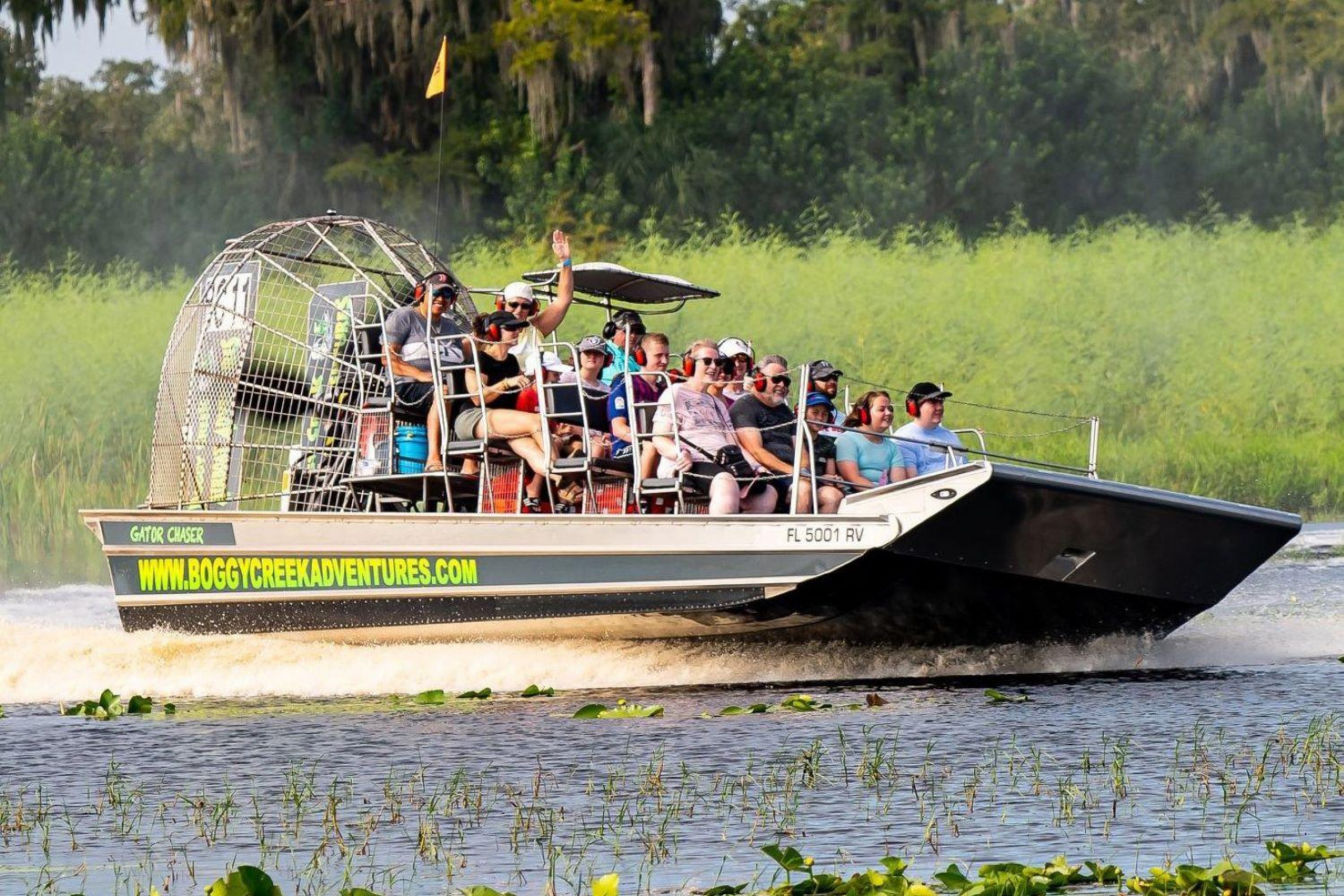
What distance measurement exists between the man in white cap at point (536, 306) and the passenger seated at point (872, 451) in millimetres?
2115

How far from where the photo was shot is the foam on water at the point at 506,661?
1606 cm

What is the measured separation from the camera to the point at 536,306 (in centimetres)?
1647

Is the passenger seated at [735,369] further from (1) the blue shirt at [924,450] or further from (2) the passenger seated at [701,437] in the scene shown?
(1) the blue shirt at [924,450]

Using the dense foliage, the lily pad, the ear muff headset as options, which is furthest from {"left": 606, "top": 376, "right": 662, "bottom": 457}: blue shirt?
the dense foliage

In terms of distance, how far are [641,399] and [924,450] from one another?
1919 millimetres

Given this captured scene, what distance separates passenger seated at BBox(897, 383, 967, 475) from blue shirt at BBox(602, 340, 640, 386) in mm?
1959

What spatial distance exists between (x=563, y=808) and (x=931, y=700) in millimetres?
4172

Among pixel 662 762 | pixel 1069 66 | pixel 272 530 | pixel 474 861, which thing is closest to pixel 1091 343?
pixel 1069 66

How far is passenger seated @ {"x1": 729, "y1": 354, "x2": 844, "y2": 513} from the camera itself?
592 inches

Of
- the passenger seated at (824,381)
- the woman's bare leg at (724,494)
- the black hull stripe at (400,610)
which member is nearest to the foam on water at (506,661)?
the black hull stripe at (400,610)

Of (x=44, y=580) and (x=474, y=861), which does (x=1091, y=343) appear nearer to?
(x=44, y=580)

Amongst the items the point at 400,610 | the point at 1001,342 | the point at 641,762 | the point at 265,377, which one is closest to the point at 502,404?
the point at 400,610

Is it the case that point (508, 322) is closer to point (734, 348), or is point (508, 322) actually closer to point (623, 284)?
point (734, 348)

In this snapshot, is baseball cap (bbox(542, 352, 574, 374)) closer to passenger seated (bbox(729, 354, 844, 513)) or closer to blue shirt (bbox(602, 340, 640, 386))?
blue shirt (bbox(602, 340, 640, 386))
